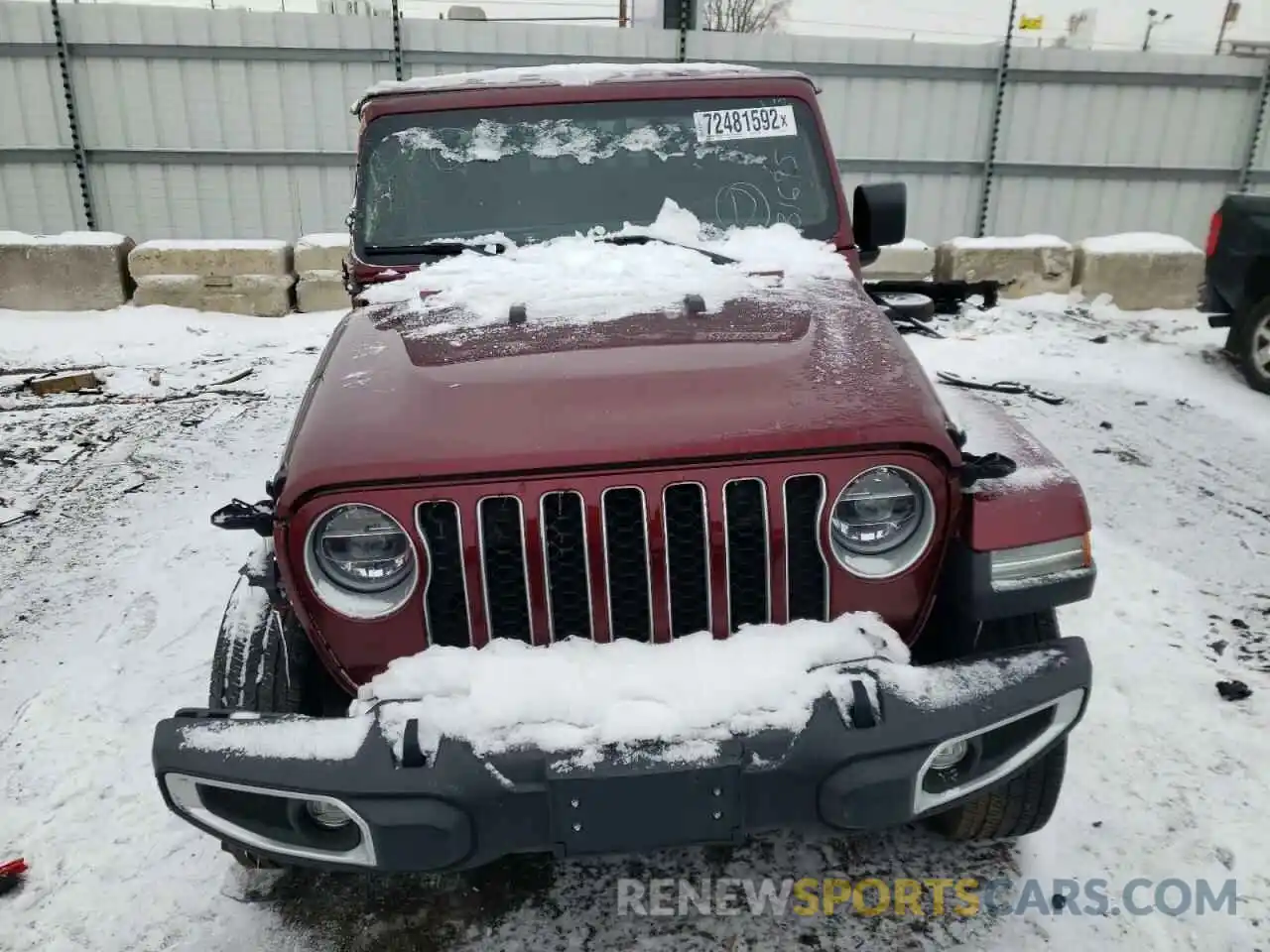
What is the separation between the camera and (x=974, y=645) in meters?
2.23

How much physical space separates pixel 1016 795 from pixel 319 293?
27.6ft

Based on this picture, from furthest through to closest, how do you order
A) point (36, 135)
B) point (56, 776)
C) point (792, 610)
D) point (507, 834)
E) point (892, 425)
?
point (36, 135), point (56, 776), point (792, 610), point (892, 425), point (507, 834)

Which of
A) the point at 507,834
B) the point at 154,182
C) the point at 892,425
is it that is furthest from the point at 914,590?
the point at 154,182

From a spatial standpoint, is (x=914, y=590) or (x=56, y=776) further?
(x=56, y=776)

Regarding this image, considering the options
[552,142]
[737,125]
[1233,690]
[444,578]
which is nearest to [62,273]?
[552,142]

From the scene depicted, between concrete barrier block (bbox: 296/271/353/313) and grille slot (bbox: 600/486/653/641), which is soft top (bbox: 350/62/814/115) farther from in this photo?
concrete barrier block (bbox: 296/271/353/313)

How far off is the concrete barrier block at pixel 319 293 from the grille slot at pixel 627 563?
787 centimetres

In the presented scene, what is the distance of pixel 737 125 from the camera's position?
3.33 metres

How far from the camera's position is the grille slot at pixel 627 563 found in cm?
198

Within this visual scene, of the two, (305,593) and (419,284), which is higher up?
(419,284)

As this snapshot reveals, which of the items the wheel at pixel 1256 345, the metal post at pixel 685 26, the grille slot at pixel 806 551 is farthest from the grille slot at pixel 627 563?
the metal post at pixel 685 26

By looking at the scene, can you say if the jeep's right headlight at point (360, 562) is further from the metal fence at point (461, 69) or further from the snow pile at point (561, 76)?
the metal fence at point (461, 69)

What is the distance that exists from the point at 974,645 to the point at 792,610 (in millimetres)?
480

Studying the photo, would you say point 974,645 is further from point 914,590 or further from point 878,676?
point 878,676
